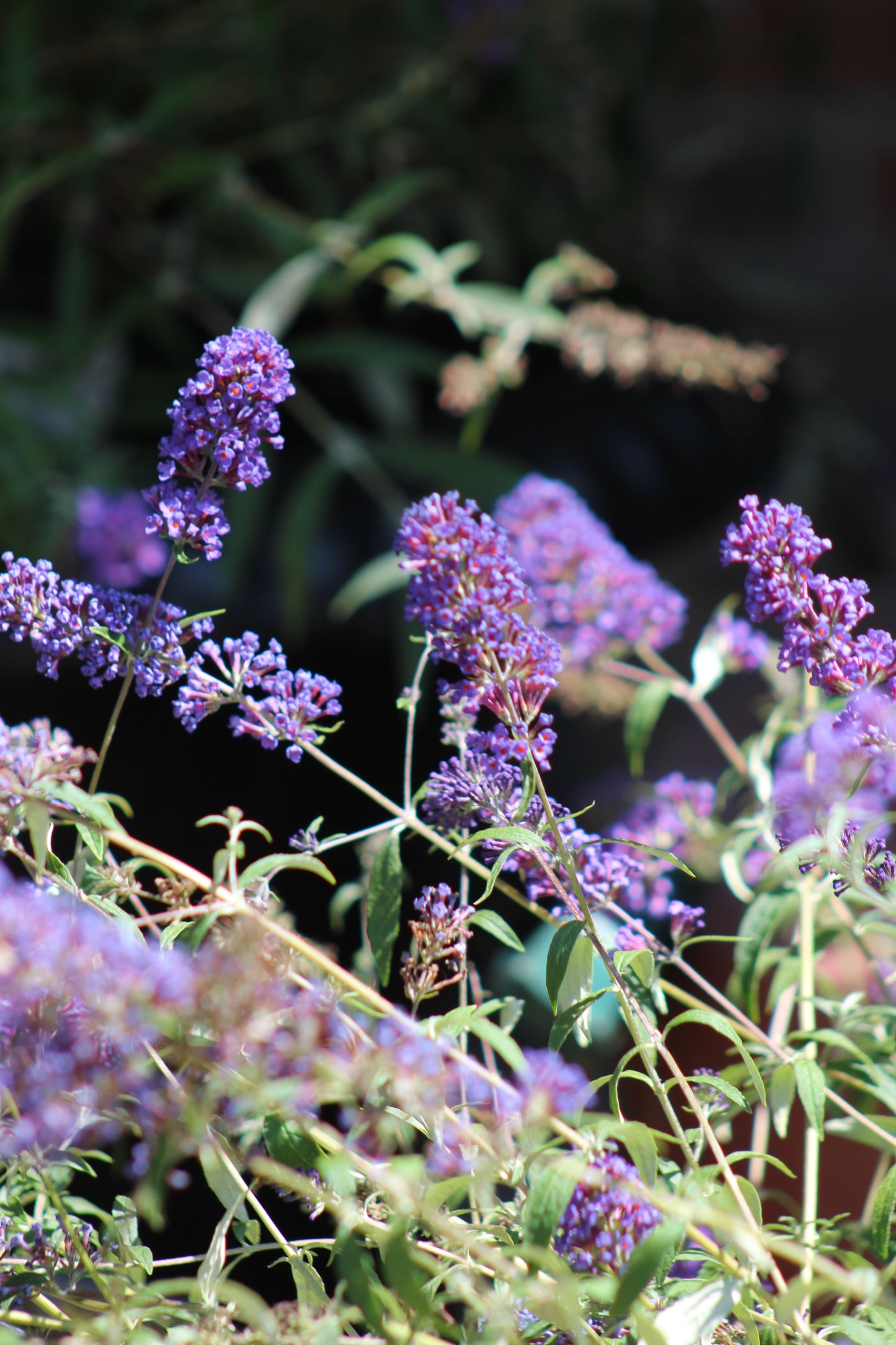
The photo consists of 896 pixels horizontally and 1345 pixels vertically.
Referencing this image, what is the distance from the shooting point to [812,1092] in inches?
11.3

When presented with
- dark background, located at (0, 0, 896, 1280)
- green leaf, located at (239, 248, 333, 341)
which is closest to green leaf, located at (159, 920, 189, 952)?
dark background, located at (0, 0, 896, 1280)

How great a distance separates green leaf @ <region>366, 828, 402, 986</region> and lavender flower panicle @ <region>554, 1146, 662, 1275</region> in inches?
3.1

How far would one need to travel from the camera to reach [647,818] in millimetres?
469

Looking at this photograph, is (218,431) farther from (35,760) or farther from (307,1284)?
(307,1284)

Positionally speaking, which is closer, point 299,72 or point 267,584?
point 267,584

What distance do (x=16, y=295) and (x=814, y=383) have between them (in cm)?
99

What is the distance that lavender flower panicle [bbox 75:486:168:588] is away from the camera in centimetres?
62

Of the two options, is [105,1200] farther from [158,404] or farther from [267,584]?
[158,404]

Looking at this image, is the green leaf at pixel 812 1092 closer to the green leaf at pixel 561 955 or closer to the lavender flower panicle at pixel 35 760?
the green leaf at pixel 561 955

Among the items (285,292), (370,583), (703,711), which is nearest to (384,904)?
(703,711)

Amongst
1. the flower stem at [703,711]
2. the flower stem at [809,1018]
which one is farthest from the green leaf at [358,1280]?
the flower stem at [703,711]

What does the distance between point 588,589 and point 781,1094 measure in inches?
9.0

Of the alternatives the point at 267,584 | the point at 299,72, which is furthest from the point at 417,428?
the point at 299,72

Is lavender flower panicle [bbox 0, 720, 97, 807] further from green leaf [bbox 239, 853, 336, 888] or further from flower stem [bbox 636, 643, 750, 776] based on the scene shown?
flower stem [bbox 636, 643, 750, 776]
